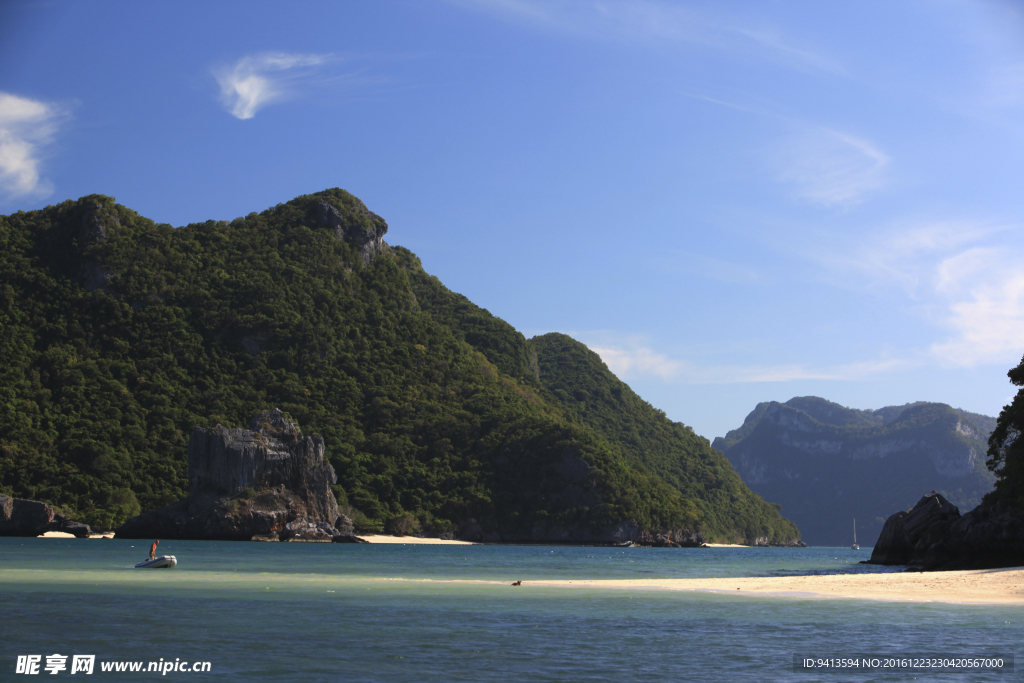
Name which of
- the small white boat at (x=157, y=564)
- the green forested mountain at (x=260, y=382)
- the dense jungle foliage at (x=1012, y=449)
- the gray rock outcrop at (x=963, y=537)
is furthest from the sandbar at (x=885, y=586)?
the green forested mountain at (x=260, y=382)

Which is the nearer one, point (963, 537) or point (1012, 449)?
point (1012, 449)

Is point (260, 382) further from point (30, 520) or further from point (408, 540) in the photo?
point (30, 520)

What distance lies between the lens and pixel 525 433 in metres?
168

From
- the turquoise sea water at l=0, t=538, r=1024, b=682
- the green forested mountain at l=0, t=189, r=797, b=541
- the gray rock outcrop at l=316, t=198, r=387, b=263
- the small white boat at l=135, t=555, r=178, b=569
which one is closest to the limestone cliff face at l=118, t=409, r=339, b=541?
the green forested mountain at l=0, t=189, r=797, b=541

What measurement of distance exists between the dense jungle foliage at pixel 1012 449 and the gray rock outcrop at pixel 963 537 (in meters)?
1.66

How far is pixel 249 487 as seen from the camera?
118 meters

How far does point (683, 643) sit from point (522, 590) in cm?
1626

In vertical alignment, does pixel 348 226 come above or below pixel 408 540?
above

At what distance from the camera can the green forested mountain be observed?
424 feet

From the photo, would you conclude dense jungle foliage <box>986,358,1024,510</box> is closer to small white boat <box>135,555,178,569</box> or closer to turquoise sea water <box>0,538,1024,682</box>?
turquoise sea water <box>0,538,1024,682</box>

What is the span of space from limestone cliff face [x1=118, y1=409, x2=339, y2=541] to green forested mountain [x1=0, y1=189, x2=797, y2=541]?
1094 cm

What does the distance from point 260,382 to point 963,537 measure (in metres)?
134

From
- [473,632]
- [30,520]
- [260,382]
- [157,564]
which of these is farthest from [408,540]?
[473,632]

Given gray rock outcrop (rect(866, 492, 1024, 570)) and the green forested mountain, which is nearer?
gray rock outcrop (rect(866, 492, 1024, 570))
